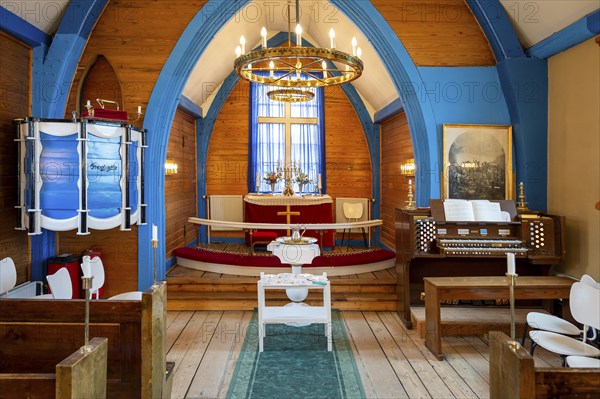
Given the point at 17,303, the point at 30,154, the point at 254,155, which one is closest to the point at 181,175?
the point at 254,155

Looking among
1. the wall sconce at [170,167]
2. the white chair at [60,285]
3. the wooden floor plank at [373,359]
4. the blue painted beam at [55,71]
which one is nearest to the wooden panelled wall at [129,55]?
the blue painted beam at [55,71]

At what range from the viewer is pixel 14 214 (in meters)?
4.73

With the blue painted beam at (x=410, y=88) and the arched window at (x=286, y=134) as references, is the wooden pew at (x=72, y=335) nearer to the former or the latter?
the blue painted beam at (x=410, y=88)

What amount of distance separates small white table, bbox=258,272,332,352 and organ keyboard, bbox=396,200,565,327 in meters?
1.14

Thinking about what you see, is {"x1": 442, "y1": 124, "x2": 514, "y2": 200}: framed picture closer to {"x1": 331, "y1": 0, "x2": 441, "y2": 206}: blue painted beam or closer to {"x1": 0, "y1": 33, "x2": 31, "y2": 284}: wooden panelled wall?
{"x1": 331, "y1": 0, "x2": 441, "y2": 206}: blue painted beam

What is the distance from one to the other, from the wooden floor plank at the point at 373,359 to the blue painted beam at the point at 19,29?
4763 mm

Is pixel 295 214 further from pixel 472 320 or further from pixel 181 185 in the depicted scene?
pixel 472 320

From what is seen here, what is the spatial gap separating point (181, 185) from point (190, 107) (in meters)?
1.41

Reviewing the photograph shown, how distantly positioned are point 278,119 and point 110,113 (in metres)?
4.81

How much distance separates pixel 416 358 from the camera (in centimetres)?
425

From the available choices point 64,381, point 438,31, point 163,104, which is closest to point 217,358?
point 64,381

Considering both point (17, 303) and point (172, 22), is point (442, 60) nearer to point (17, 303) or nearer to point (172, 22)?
point (172, 22)

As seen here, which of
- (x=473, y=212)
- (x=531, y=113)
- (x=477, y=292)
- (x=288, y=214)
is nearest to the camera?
(x=477, y=292)

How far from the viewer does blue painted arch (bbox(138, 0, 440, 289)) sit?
5609mm
